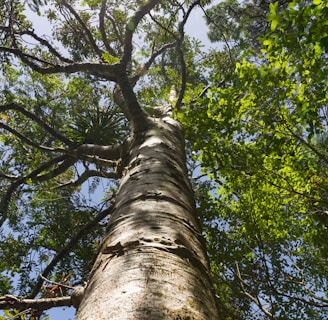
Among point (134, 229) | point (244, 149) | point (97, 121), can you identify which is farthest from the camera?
point (97, 121)

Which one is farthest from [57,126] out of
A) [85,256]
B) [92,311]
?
[92,311]

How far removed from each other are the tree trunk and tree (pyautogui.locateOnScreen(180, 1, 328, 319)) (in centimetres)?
124

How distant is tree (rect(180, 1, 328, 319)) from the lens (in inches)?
130

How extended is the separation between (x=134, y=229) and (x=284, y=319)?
16.9 ft

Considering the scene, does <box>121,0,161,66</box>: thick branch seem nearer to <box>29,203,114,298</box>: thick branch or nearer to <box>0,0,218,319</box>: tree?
<box>0,0,218,319</box>: tree

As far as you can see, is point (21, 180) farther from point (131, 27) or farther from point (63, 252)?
point (131, 27)

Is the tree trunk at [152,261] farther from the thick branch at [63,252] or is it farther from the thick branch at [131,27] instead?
the thick branch at [131,27]

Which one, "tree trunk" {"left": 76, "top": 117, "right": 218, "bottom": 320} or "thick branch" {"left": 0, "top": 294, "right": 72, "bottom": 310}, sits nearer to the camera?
"tree trunk" {"left": 76, "top": 117, "right": 218, "bottom": 320}

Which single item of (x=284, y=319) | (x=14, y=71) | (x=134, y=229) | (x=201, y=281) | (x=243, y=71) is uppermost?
(x=14, y=71)

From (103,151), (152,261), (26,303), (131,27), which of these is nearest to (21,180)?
(103,151)

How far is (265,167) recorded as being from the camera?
18.6 feet

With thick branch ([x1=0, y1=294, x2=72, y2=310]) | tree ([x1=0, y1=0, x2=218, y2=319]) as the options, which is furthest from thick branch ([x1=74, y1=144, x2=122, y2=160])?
thick branch ([x1=0, y1=294, x2=72, y2=310])

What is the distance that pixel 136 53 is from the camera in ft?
31.3

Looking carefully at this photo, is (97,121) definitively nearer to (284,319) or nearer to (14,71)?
(14,71)
